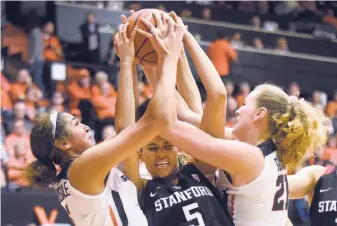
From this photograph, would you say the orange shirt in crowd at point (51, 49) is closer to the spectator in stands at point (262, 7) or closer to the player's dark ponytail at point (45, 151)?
the spectator in stands at point (262, 7)

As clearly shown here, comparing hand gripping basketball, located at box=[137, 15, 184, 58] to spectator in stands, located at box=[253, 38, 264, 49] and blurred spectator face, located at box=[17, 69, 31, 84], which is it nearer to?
blurred spectator face, located at box=[17, 69, 31, 84]

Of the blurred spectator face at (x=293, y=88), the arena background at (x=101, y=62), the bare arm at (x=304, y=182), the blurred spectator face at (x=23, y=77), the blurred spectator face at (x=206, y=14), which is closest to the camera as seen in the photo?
the bare arm at (x=304, y=182)

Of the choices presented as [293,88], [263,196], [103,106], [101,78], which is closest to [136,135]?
[263,196]

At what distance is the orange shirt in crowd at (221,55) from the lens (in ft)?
37.1

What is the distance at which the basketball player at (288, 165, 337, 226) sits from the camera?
11.6ft

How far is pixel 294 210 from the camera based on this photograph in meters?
7.18

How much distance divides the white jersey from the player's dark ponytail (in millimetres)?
773

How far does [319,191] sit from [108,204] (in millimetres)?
1209

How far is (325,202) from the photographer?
3.57 m

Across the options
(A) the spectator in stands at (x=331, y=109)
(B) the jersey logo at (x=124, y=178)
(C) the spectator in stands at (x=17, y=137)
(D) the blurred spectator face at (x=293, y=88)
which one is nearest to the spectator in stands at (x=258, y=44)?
(D) the blurred spectator face at (x=293, y=88)

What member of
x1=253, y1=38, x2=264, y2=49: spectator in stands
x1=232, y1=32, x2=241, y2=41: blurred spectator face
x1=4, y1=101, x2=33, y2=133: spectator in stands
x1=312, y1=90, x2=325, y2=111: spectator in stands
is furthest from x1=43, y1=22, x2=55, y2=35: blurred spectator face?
x1=312, y1=90, x2=325, y2=111: spectator in stands

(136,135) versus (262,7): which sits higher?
(136,135)

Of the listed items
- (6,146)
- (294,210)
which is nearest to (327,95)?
(294,210)

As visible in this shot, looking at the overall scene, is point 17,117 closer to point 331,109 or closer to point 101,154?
point 101,154
